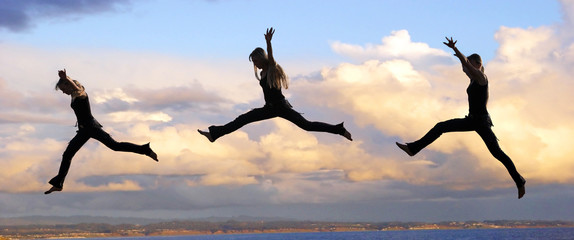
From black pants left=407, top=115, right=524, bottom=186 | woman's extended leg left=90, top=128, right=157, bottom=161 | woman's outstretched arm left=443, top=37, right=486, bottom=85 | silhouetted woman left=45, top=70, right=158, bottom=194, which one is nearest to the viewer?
woman's outstretched arm left=443, top=37, right=486, bottom=85

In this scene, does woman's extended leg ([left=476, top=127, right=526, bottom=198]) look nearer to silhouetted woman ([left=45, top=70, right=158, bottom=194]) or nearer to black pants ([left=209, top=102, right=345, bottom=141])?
black pants ([left=209, top=102, right=345, bottom=141])

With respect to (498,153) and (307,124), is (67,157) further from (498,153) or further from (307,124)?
(498,153)

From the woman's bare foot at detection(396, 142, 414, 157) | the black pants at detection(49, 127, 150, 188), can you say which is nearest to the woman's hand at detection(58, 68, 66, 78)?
the black pants at detection(49, 127, 150, 188)

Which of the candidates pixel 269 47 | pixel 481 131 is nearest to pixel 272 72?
pixel 269 47

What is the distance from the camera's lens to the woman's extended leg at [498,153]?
1812cm

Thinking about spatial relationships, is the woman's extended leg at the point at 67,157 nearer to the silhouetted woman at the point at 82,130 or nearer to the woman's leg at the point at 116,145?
the silhouetted woman at the point at 82,130

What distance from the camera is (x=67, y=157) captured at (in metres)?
19.8

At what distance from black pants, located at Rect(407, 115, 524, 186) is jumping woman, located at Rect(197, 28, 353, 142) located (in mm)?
2347

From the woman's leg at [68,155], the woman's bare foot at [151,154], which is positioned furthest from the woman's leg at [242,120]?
the woman's leg at [68,155]

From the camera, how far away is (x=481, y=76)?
1764 centimetres

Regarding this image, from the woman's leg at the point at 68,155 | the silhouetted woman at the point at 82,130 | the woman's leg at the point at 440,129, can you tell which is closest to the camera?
the woman's leg at the point at 440,129

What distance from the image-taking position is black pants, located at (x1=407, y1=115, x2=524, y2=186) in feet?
59.4

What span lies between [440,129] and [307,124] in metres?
3.56

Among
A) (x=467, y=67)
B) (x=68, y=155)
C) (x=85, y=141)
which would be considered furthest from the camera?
(x=68, y=155)
